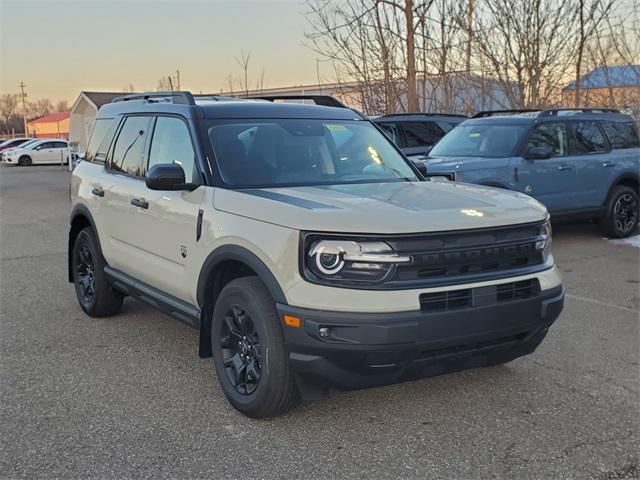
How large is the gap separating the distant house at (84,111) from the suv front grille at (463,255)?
140 feet

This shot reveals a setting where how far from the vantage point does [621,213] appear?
10.3 meters

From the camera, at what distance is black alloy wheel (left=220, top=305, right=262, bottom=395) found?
148 inches

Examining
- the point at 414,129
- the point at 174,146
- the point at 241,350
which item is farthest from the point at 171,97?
the point at 414,129

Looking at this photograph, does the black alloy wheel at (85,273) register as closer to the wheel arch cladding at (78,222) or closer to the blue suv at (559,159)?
the wheel arch cladding at (78,222)

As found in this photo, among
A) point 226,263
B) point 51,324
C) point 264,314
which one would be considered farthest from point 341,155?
point 51,324

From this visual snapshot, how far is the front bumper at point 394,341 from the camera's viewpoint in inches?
127

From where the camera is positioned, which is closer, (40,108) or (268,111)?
(268,111)

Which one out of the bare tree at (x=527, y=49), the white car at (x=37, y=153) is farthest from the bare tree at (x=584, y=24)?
the white car at (x=37, y=153)

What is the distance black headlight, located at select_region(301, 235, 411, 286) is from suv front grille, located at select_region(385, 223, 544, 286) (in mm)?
53

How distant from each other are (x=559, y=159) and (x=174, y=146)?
6661mm

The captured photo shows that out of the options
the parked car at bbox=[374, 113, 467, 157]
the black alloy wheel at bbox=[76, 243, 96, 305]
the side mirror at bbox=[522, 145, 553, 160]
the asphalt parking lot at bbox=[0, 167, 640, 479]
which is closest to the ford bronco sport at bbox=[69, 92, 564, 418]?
the asphalt parking lot at bbox=[0, 167, 640, 479]

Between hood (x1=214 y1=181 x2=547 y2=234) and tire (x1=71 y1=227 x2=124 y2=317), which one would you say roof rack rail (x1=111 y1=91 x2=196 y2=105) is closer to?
hood (x1=214 y1=181 x2=547 y2=234)

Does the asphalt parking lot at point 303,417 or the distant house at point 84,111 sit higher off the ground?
the distant house at point 84,111

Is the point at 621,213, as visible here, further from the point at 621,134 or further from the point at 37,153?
the point at 37,153
